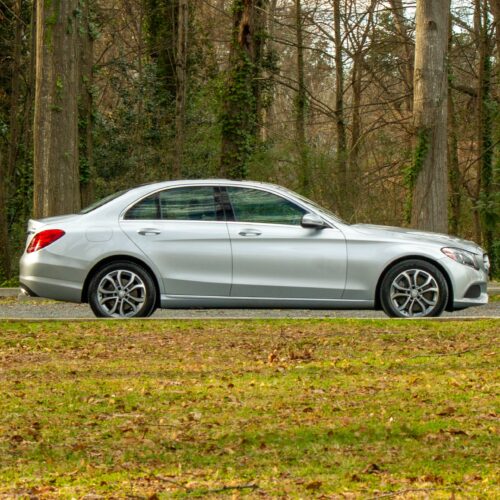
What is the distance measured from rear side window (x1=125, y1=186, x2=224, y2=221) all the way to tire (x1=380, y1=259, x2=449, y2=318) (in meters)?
2.04

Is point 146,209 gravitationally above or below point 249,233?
above

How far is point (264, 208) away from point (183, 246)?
3.37ft

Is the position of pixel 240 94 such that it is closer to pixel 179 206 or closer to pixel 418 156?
pixel 418 156

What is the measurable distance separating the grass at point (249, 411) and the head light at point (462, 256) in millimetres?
1267

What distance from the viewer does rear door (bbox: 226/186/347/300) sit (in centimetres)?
1375

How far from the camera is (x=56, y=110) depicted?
20.5 metres

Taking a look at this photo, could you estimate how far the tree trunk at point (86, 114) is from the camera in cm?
2966

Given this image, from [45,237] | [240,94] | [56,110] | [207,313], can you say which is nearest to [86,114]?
[240,94]

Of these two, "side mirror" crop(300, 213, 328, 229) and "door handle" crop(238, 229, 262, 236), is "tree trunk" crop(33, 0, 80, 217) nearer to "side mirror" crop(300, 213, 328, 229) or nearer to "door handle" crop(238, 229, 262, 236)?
"door handle" crop(238, 229, 262, 236)

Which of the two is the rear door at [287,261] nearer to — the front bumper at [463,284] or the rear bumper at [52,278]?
the front bumper at [463,284]

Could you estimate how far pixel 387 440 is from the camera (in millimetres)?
7297

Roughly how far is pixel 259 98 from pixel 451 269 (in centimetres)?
1938

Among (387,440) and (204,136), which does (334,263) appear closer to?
(387,440)

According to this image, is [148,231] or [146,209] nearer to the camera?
[148,231]
